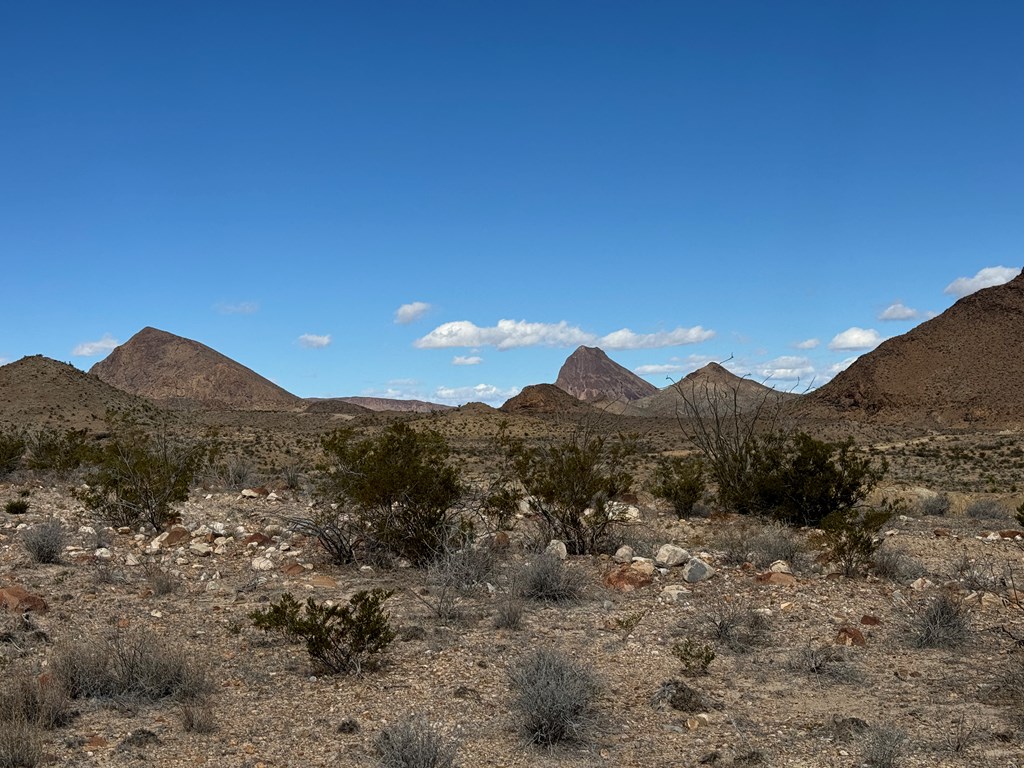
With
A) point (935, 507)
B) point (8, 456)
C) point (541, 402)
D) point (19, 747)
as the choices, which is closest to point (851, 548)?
point (19, 747)

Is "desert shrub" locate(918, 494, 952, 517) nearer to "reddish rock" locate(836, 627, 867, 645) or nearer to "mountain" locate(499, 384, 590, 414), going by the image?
"reddish rock" locate(836, 627, 867, 645)

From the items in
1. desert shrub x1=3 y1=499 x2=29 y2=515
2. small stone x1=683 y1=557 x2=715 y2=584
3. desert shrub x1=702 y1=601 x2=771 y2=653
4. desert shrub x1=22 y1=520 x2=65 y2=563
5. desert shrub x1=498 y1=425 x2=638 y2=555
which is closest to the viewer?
desert shrub x1=702 y1=601 x2=771 y2=653

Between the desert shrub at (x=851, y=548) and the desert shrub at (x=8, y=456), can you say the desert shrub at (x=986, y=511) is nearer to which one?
the desert shrub at (x=851, y=548)

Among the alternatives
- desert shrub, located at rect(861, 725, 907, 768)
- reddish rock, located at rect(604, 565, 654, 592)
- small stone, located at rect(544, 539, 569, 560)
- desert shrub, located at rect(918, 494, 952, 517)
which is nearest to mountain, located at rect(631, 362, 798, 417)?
A: desert shrub, located at rect(918, 494, 952, 517)

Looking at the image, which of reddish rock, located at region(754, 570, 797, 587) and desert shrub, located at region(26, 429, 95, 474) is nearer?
reddish rock, located at region(754, 570, 797, 587)

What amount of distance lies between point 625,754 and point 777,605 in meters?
4.03

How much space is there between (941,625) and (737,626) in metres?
1.79

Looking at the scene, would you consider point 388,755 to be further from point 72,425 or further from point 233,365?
point 233,365

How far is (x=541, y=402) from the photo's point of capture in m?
89.2

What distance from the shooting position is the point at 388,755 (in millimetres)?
5211

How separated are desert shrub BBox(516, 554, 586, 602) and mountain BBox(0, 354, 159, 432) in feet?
157

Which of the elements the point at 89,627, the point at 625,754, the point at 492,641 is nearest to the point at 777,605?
the point at 492,641

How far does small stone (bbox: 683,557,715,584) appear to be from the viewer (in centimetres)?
1012

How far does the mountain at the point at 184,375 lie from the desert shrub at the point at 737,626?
129 meters
